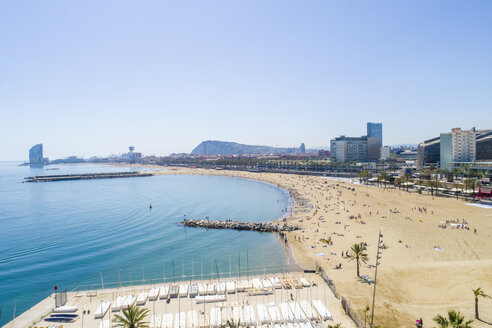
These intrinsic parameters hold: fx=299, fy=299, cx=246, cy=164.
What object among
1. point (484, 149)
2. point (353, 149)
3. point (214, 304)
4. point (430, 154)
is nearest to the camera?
point (214, 304)

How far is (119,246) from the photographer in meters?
40.5

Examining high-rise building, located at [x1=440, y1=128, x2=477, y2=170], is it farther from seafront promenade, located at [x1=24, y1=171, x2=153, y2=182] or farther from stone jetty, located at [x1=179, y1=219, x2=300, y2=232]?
seafront promenade, located at [x1=24, y1=171, x2=153, y2=182]

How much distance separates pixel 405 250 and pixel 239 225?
24.5 meters

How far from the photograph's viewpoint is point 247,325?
19625 millimetres

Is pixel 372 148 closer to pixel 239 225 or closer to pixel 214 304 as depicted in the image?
pixel 239 225

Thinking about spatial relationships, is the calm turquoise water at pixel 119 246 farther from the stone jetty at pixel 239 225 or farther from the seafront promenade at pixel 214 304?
the seafront promenade at pixel 214 304

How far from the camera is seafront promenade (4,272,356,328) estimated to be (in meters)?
20.2

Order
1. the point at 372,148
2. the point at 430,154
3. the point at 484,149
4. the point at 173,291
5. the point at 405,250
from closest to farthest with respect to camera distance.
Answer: the point at 173,291 < the point at 405,250 < the point at 484,149 < the point at 430,154 < the point at 372,148

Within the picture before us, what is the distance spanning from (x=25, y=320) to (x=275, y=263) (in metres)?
22.1

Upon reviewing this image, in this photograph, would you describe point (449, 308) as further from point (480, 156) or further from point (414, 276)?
point (480, 156)

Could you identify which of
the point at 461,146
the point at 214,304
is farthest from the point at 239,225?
the point at 461,146

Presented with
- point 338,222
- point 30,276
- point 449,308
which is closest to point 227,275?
point 449,308

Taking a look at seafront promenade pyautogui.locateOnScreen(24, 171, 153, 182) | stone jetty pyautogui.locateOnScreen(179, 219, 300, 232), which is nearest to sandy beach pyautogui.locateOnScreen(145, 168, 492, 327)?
stone jetty pyautogui.locateOnScreen(179, 219, 300, 232)

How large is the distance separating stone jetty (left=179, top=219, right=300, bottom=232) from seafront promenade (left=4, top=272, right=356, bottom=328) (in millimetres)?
18959
